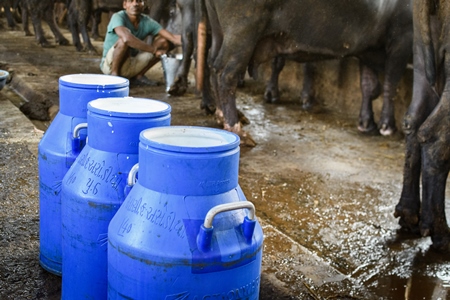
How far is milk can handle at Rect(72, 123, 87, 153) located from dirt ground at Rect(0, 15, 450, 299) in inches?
26.0

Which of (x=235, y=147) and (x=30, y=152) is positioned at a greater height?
(x=235, y=147)

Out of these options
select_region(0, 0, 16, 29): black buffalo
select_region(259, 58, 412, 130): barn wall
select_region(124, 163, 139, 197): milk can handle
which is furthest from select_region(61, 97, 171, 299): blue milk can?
select_region(0, 0, 16, 29): black buffalo

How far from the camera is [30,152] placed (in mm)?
4824

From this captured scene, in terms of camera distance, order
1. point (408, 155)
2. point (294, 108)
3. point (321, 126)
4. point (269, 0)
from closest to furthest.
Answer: point (408, 155), point (269, 0), point (321, 126), point (294, 108)

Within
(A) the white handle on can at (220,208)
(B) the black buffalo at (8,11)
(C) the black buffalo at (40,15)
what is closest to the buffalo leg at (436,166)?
(A) the white handle on can at (220,208)

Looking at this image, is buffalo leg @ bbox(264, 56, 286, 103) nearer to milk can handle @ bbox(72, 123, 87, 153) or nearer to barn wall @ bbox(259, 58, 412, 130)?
barn wall @ bbox(259, 58, 412, 130)

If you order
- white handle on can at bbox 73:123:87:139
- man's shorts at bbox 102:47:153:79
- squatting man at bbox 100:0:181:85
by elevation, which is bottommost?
man's shorts at bbox 102:47:153:79

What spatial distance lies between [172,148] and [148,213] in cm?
22

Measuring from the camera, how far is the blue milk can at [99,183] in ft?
7.59

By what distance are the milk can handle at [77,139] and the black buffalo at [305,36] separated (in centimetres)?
370

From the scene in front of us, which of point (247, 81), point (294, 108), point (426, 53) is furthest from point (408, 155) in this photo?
point (247, 81)

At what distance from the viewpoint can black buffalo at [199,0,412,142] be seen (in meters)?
6.22

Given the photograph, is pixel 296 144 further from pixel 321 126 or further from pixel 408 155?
pixel 408 155

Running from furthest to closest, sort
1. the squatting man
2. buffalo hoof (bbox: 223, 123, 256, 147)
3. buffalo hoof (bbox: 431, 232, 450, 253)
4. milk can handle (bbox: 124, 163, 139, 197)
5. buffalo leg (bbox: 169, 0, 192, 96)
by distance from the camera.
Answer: the squatting man → buffalo leg (bbox: 169, 0, 192, 96) → buffalo hoof (bbox: 223, 123, 256, 147) → buffalo hoof (bbox: 431, 232, 450, 253) → milk can handle (bbox: 124, 163, 139, 197)
